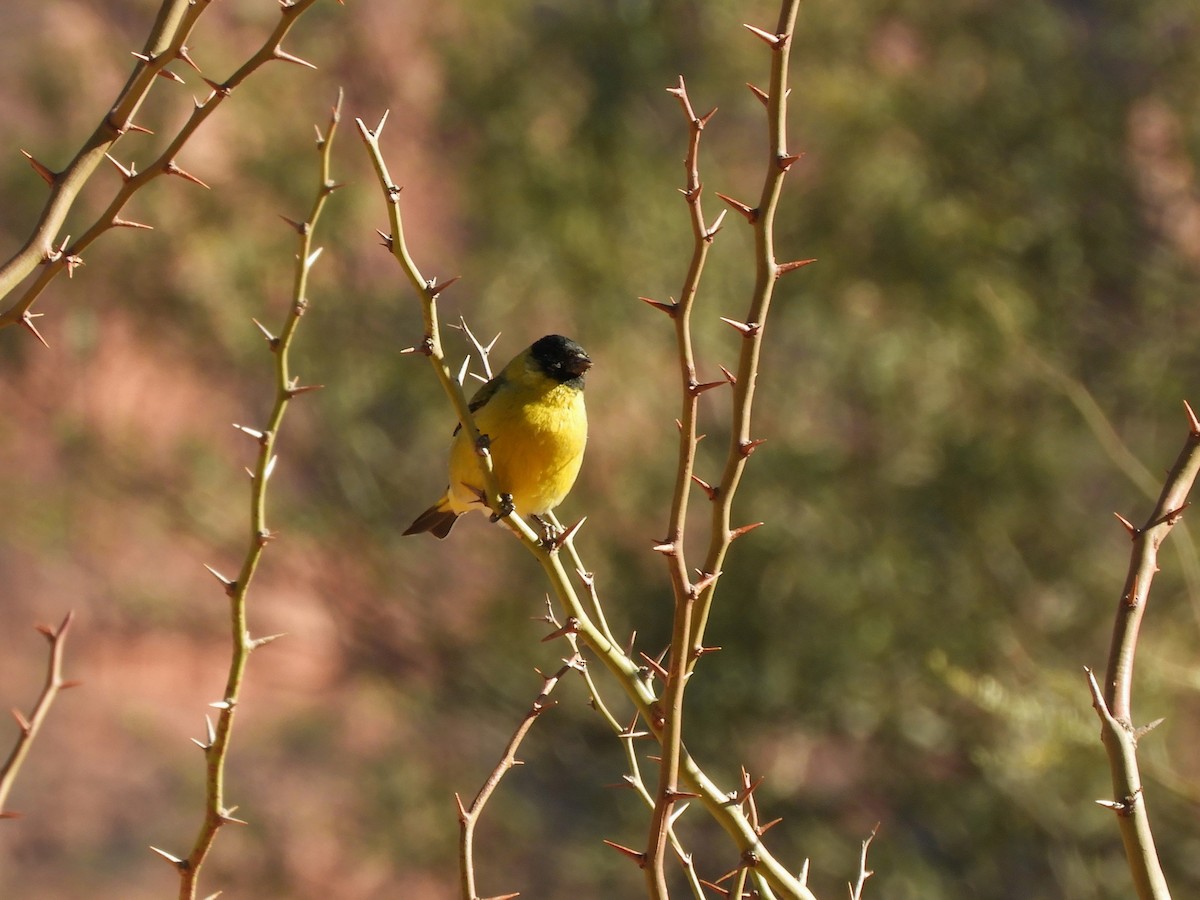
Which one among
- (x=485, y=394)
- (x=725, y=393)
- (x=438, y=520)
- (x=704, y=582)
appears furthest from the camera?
(x=725, y=393)

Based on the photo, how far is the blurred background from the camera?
21.1 ft

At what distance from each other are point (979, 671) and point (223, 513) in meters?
4.13

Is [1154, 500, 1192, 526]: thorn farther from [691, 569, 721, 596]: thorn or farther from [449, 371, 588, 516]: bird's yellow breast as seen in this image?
[449, 371, 588, 516]: bird's yellow breast

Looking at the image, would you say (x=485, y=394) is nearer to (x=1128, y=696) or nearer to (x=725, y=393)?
(x=1128, y=696)

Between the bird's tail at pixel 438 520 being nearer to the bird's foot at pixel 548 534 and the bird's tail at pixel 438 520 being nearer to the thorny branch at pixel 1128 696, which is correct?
the bird's foot at pixel 548 534

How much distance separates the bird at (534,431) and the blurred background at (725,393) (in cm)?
291

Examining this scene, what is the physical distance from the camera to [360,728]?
9930 millimetres

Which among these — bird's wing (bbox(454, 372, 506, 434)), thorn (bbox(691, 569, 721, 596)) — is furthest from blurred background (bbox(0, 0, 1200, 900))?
thorn (bbox(691, 569, 721, 596))

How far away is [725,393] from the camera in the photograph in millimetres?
7730

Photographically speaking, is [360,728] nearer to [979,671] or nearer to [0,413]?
[0,413]

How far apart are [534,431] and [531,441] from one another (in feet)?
0.09

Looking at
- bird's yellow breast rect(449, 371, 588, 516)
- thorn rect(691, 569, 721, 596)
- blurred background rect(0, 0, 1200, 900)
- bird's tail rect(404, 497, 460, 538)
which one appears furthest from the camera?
blurred background rect(0, 0, 1200, 900)

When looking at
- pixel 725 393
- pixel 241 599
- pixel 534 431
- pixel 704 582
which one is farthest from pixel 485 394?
pixel 725 393

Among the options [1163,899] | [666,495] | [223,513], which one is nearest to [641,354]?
[666,495]
